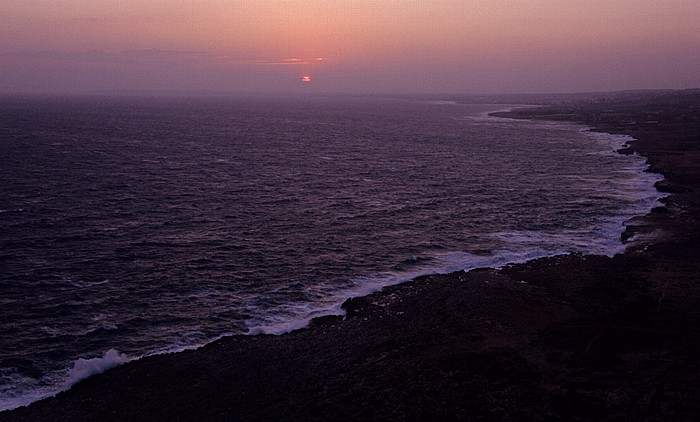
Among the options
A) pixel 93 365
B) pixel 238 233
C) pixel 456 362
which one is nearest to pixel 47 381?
pixel 93 365

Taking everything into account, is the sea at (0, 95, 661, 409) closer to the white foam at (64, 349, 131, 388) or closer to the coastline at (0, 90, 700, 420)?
the white foam at (64, 349, 131, 388)

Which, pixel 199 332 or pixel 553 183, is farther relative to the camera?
pixel 553 183

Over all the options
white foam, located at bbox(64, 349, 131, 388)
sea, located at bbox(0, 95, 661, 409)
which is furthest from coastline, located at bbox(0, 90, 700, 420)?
sea, located at bbox(0, 95, 661, 409)

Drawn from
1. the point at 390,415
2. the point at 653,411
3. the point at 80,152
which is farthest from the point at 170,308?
the point at 80,152

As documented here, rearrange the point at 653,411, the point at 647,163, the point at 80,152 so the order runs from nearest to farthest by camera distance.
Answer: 1. the point at 653,411
2. the point at 647,163
3. the point at 80,152

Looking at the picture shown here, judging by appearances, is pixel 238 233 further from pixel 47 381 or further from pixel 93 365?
pixel 47 381

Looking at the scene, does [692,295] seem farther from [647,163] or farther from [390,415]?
[647,163]

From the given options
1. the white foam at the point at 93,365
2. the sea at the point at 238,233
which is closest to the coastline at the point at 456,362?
the white foam at the point at 93,365
